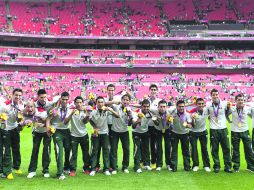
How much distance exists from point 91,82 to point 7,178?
33897 mm

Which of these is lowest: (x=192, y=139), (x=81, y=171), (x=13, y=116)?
(x=81, y=171)

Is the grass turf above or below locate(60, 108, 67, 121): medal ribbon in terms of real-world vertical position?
below

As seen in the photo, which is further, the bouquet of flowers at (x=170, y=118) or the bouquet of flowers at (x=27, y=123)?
the bouquet of flowers at (x=170, y=118)

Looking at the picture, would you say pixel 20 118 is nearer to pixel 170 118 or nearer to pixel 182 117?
pixel 170 118

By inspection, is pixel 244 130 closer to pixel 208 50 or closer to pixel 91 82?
pixel 91 82

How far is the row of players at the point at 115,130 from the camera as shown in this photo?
876 cm

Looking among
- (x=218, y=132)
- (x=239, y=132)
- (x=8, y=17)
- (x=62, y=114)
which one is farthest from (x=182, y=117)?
(x=8, y=17)

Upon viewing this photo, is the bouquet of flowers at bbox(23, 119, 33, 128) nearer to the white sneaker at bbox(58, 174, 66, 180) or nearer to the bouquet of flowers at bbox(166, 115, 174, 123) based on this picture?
the white sneaker at bbox(58, 174, 66, 180)

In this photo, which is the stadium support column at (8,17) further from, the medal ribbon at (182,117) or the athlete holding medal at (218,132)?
the athlete holding medal at (218,132)

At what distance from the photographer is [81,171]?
962 centimetres

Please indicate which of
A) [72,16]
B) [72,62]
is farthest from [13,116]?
[72,16]

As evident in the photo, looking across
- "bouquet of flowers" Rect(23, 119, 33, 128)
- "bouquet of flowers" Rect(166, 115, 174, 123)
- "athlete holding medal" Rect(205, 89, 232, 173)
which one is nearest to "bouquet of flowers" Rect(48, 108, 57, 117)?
"bouquet of flowers" Rect(23, 119, 33, 128)

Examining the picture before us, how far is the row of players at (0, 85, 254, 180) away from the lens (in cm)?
876

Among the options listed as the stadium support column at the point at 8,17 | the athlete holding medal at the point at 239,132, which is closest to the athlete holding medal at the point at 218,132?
the athlete holding medal at the point at 239,132
